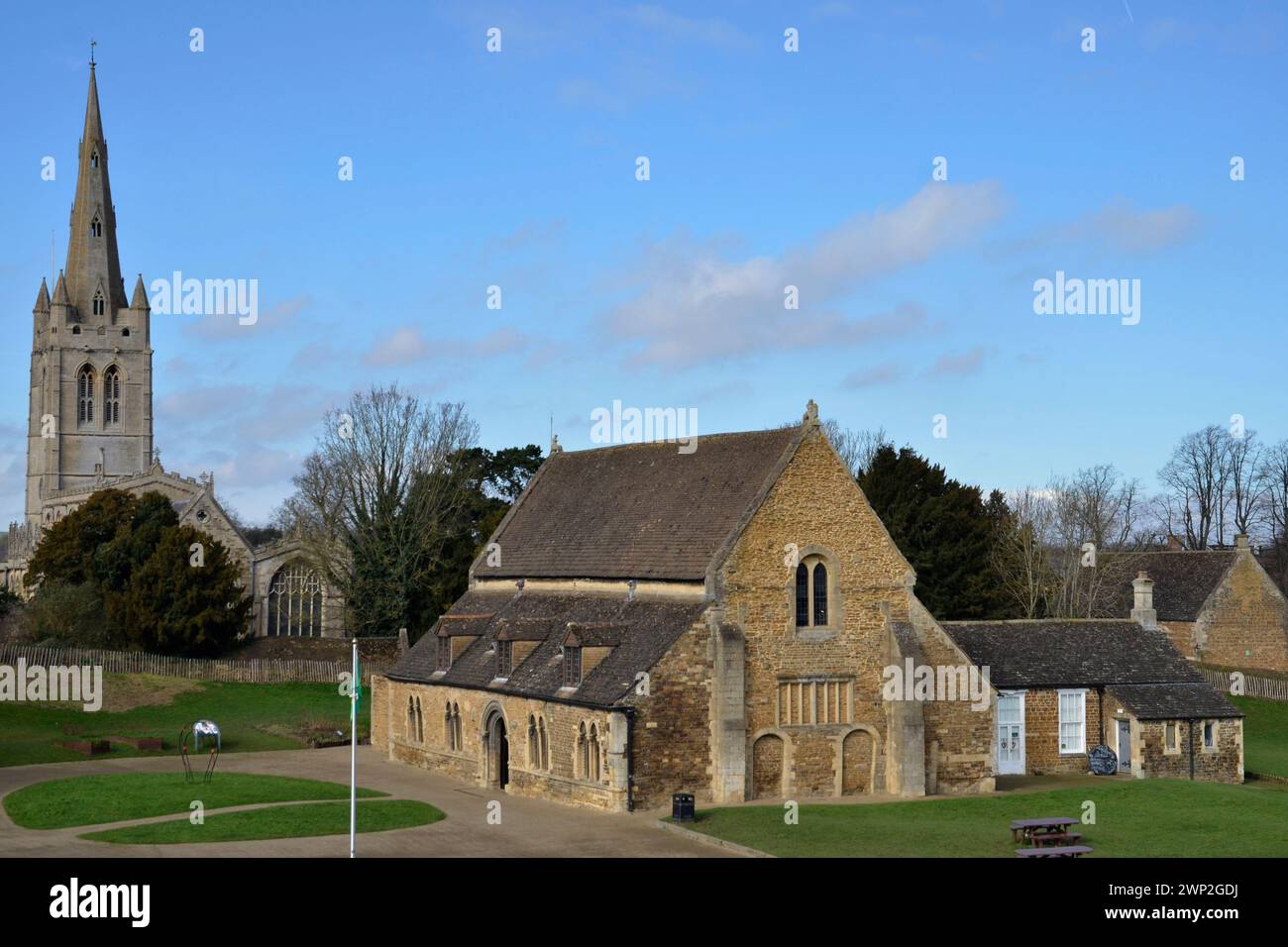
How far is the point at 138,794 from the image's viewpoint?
39.5m

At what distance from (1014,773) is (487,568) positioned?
18129mm

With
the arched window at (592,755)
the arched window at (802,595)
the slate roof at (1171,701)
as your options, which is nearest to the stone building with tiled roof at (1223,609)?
the slate roof at (1171,701)

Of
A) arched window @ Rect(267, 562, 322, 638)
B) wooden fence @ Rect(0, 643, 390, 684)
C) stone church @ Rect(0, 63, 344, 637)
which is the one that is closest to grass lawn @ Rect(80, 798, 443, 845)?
wooden fence @ Rect(0, 643, 390, 684)

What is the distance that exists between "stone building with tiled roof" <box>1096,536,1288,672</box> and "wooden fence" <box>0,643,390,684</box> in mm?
36636

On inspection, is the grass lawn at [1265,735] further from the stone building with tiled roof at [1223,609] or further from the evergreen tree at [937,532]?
the evergreen tree at [937,532]

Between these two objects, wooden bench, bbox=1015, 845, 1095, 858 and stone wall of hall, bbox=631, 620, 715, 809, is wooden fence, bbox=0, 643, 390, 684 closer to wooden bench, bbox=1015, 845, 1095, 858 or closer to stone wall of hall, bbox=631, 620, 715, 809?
stone wall of hall, bbox=631, 620, 715, 809

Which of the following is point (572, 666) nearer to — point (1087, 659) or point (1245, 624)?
point (1087, 659)

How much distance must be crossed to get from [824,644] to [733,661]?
9.94 ft

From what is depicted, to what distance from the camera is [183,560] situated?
7106 centimetres

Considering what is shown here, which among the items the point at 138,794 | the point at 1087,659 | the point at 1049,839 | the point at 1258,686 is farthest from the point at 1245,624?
the point at 138,794
